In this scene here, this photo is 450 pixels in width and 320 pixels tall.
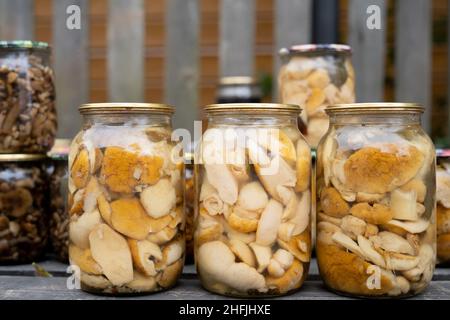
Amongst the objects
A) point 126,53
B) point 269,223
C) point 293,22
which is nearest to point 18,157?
point 269,223

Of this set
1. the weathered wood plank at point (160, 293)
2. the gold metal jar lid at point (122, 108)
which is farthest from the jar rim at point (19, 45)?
the weathered wood plank at point (160, 293)

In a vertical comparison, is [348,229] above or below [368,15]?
below

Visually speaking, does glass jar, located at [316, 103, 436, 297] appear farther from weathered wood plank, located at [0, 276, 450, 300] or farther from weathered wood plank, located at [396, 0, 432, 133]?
weathered wood plank, located at [396, 0, 432, 133]

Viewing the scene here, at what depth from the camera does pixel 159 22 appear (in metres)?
2.83

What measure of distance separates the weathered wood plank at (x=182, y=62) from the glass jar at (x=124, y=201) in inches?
36.7

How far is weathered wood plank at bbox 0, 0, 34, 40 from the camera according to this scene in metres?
1.85

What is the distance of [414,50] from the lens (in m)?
1.91

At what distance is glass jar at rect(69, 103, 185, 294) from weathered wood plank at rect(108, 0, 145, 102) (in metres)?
0.95

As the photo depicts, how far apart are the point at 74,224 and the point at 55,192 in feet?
0.71

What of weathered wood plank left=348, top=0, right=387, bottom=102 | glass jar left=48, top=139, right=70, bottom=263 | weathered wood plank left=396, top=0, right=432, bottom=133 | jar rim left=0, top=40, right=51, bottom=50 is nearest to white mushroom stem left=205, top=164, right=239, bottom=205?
glass jar left=48, top=139, right=70, bottom=263

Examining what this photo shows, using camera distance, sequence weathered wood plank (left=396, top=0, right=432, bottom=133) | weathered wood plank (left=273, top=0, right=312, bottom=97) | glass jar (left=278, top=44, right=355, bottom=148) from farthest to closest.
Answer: weathered wood plank (left=396, top=0, right=432, bottom=133), weathered wood plank (left=273, top=0, right=312, bottom=97), glass jar (left=278, top=44, right=355, bottom=148)

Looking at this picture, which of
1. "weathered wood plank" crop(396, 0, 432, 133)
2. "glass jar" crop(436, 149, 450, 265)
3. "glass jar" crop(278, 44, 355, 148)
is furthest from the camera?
"weathered wood plank" crop(396, 0, 432, 133)
